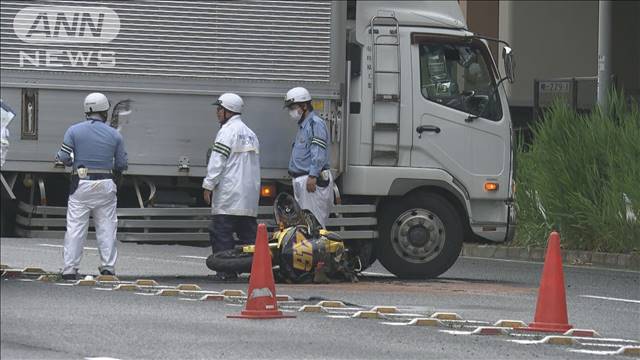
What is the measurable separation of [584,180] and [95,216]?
8.19 meters

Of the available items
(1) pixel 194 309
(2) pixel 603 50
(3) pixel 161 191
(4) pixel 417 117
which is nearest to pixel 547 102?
(2) pixel 603 50

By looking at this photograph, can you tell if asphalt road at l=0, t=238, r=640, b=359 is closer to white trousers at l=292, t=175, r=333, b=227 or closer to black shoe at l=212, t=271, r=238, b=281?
black shoe at l=212, t=271, r=238, b=281

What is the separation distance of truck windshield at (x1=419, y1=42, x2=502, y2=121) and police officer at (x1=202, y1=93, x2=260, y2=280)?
1979 mm

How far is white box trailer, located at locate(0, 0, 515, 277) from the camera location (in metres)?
16.2

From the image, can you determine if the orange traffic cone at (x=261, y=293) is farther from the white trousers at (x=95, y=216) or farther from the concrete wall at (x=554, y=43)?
the concrete wall at (x=554, y=43)

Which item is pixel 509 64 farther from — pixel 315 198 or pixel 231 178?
pixel 231 178

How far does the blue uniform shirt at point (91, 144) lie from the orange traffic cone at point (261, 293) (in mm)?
3403

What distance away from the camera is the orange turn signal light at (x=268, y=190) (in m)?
16.8

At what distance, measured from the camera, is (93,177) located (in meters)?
15.7

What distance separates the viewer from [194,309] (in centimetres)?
1301

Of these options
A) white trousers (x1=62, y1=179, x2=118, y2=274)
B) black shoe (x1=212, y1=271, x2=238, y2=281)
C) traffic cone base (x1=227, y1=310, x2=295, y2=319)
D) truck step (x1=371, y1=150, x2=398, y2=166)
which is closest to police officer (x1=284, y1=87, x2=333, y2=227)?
truck step (x1=371, y1=150, x2=398, y2=166)

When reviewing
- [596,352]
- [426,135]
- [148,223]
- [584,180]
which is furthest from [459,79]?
[596,352]

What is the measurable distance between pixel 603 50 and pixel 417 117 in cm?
705

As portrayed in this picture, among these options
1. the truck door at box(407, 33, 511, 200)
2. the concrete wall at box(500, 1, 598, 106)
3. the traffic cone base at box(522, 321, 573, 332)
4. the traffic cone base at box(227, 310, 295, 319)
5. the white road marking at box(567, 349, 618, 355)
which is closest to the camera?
the white road marking at box(567, 349, 618, 355)
